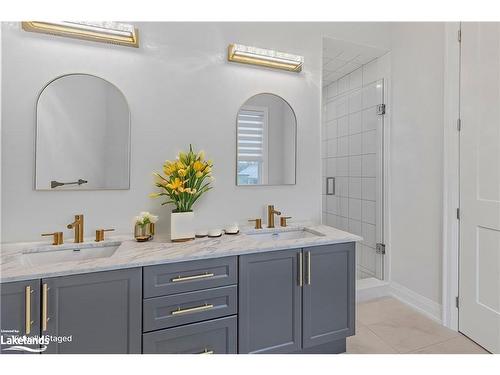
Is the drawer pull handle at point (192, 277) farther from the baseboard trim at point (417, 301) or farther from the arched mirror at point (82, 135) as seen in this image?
the baseboard trim at point (417, 301)

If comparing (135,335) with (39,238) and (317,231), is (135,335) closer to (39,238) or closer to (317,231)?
(39,238)

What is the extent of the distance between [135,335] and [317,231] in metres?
1.26

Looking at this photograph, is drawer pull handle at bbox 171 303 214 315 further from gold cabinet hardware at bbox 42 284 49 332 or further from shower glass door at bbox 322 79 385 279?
shower glass door at bbox 322 79 385 279

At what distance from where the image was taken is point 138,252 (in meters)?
1.37

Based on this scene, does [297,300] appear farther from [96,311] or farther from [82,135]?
[82,135]

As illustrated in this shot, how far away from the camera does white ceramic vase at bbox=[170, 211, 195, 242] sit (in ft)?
5.16

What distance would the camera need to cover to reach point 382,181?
2.65m

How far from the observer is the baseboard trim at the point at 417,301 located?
2.11m

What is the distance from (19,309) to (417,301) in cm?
274

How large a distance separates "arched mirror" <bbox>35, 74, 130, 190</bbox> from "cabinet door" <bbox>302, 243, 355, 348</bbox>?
1.30 m

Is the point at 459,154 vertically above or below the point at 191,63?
below

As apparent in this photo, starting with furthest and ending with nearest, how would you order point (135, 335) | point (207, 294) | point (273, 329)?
1. point (273, 329)
2. point (207, 294)
3. point (135, 335)

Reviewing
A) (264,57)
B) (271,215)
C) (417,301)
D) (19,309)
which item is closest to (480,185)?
(417,301)
